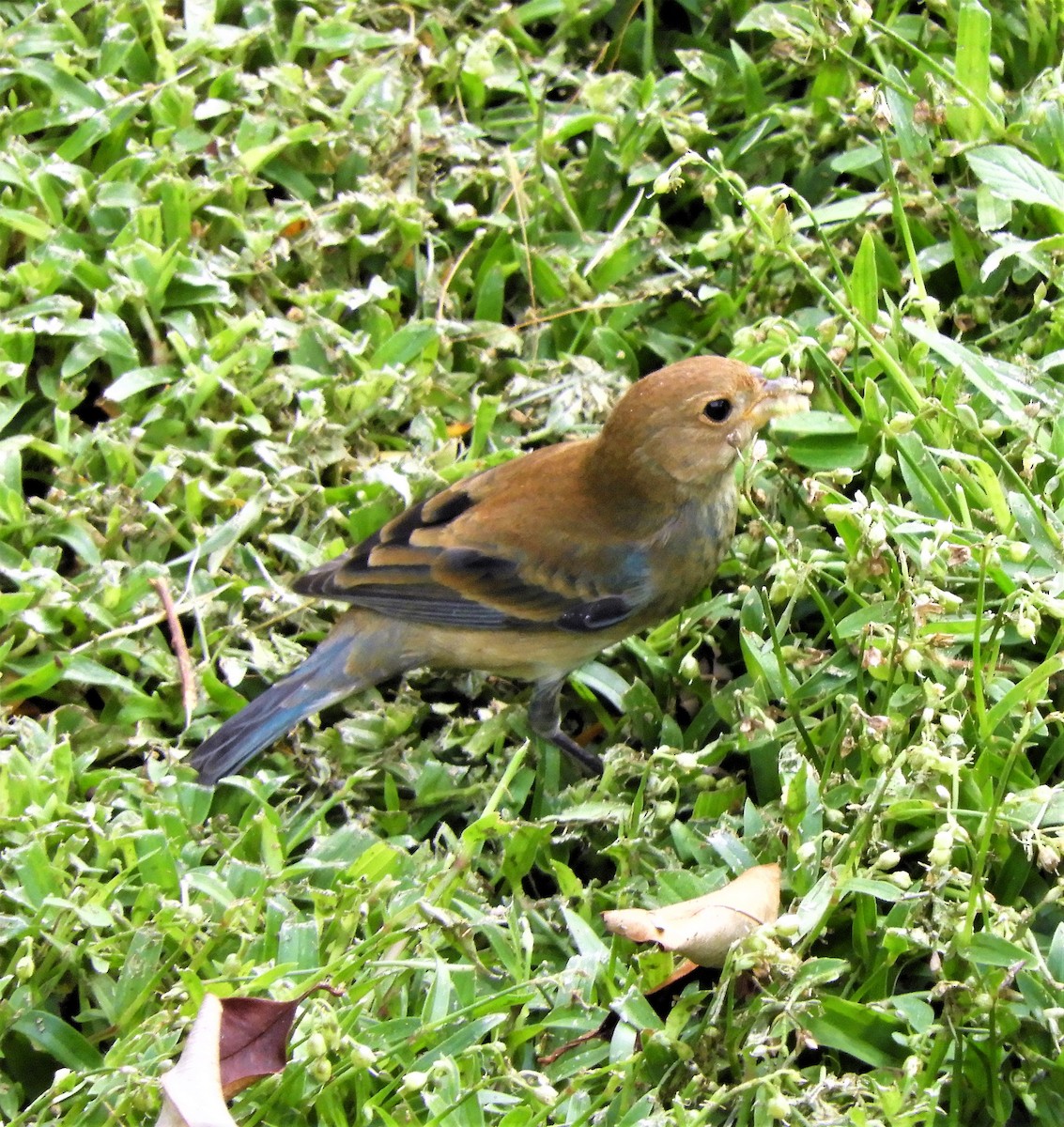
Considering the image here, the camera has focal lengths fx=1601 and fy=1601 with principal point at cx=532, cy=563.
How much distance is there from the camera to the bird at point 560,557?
464cm

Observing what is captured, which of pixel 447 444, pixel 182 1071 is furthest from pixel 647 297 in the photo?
pixel 182 1071

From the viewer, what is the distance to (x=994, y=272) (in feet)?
16.9

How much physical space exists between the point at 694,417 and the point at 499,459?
0.82m

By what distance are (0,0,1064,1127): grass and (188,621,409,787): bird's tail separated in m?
0.12

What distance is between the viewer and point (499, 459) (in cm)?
522

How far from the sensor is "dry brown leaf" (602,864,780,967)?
3623 mm

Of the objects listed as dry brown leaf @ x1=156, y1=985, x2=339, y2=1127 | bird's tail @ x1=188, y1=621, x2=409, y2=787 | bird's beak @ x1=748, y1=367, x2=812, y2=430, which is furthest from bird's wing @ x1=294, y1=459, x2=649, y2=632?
dry brown leaf @ x1=156, y1=985, x2=339, y2=1127

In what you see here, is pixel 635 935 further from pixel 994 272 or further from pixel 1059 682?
pixel 994 272

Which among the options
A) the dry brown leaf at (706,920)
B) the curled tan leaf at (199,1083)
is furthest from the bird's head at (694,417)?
the curled tan leaf at (199,1083)

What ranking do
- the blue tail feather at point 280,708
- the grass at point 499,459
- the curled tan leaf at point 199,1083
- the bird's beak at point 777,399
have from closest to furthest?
the curled tan leaf at point 199,1083
the grass at point 499,459
the blue tail feather at point 280,708
the bird's beak at point 777,399

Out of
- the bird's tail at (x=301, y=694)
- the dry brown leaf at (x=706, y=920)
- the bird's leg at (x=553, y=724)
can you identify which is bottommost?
the bird's leg at (x=553, y=724)

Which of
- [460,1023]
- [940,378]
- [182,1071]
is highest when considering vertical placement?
[940,378]

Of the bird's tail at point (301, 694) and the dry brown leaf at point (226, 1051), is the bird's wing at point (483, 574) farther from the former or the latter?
the dry brown leaf at point (226, 1051)

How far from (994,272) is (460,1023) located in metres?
2.98
